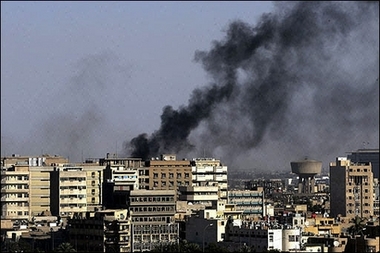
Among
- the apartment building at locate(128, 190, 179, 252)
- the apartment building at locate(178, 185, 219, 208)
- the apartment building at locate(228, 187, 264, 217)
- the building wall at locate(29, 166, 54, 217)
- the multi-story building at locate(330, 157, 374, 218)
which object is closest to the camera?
the apartment building at locate(128, 190, 179, 252)

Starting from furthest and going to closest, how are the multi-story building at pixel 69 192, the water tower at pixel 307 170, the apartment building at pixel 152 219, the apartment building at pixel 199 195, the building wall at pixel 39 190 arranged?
the water tower at pixel 307 170 < the building wall at pixel 39 190 < the apartment building at pixel 199 195 < the multi-story building at pixel 69 192 < the apartment building at pixel 152 219

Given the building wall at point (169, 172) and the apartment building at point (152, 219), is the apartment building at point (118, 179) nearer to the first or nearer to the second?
the building wall at point (169, 172)

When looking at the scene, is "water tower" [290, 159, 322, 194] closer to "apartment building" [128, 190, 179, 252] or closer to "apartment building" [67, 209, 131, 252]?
"apartment building" [128, 190, 179, 252]

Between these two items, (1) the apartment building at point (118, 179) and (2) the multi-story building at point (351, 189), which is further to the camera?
(2) the multi-story building at point (351, 189)

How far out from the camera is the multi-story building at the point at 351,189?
126 m

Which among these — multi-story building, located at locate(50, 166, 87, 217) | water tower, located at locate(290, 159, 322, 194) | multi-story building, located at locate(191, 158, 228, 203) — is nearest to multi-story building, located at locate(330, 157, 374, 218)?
multi-story building, located at locate(191, 158, 228, 203)

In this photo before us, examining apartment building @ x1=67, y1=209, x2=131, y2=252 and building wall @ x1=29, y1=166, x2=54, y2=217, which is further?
building wall @ x1=29, y1=166, x2=54, y2=217

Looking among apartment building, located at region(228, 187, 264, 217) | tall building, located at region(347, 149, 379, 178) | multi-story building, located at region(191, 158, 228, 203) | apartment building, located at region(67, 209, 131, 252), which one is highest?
tall building, located at region(347, 149, 379, 178)

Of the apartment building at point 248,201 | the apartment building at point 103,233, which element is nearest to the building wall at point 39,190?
the apartment building at point 248,201

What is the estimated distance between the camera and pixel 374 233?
88188 mm

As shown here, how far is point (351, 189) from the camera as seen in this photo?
127000 millimetres

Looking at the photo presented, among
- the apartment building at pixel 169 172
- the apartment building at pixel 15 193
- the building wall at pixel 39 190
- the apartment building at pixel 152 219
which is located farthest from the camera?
the apartment building at pixel 169 172

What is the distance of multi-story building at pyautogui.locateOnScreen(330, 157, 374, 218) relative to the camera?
12569cm

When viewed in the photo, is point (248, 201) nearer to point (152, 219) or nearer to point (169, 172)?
point (169, 172)
